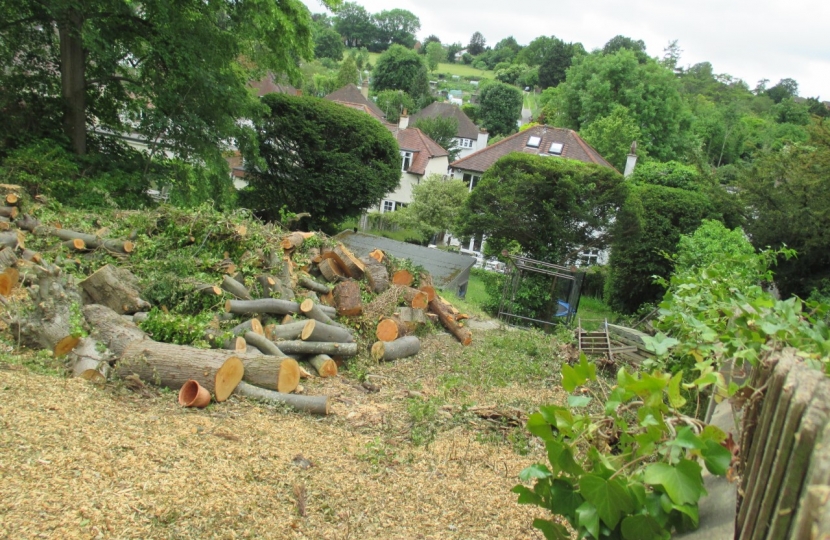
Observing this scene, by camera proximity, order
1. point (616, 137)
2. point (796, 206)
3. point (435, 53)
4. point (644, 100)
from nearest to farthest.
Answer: point (796, 206)
point (616, 137)
point (644, 100)
point (435, 53)

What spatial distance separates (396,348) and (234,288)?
7.86 feet

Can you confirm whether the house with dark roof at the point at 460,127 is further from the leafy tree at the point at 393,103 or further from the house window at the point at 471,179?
the house window at the point at 471,179

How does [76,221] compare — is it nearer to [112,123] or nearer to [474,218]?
[112,123]

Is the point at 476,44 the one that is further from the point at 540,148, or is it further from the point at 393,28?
the point at 540,148

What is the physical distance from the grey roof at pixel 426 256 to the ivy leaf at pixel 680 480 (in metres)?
15.6

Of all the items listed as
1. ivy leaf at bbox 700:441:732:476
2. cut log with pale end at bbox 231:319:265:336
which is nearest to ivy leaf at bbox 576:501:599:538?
ivy leaf at bbox 700:441:732:476

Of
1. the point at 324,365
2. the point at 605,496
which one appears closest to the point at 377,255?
the point at 324,365

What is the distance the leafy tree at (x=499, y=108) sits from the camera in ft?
223

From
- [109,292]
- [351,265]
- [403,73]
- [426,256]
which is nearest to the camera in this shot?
[109,292]

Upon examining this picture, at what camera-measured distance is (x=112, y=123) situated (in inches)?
608

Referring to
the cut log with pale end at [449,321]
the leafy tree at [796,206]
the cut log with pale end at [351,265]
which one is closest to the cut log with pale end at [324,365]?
the cut log with pale end at [351,265]

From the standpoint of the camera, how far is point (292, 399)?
6.06 meters

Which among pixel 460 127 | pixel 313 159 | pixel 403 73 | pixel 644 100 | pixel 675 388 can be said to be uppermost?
pixel 403 73

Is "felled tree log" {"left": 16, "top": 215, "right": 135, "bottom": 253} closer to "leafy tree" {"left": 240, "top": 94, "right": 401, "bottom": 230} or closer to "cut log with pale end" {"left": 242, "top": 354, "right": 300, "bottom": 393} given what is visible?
"cut log with pale end" {"left": 242, "top": 354, "right": 300, "bottom": 393}
